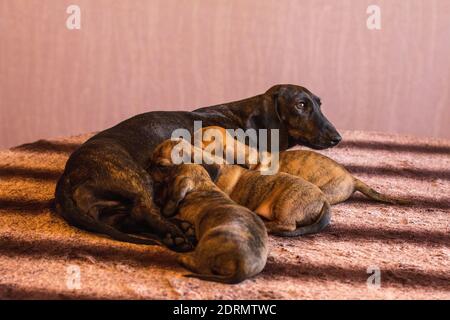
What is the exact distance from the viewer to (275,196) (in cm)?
299

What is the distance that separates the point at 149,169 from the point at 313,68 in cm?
239

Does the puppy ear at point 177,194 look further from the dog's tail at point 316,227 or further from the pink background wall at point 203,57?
the pink background wall at point 203,57

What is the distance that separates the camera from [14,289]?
7.79 ft

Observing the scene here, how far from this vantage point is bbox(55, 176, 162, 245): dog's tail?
2.82m

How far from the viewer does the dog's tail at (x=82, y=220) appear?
2.82 m

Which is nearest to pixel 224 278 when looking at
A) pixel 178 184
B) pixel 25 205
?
pixel 178 184

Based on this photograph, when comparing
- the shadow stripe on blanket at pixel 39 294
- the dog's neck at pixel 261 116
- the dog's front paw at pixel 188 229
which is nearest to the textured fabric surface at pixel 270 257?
the shadow stripe on blanket at pixel 39 294

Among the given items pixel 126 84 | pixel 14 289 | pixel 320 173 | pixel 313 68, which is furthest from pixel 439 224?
pixel 126 84

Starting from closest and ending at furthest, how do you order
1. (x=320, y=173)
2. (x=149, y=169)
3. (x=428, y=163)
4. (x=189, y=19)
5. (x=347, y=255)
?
1. (x=347, y=255)
2. (x=149, y=169)
3. (x=320, y=173)
4. (x=428, y=163)
5. (x=189, y=19)

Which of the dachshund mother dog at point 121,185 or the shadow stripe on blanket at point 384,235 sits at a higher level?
the dachshund mother dog at point 121,185

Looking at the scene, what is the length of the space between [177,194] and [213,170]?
9.5 inches

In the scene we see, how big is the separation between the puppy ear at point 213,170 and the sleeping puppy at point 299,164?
15 centimetres
